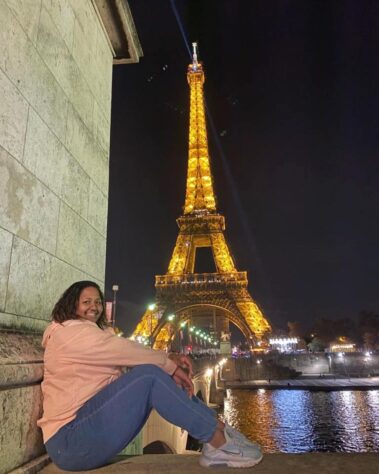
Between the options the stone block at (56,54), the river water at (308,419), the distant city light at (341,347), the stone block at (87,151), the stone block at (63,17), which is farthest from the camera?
the distant city light at (341,347)

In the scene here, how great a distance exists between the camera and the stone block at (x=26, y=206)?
8.77ft

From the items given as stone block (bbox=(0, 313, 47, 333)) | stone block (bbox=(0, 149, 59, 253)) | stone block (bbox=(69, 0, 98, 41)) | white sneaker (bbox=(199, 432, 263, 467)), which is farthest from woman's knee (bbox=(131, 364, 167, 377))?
stone block (bbox=(69, 0, 98, 41))

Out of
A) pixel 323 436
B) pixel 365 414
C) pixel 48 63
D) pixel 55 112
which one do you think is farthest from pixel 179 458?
pixel 365 414

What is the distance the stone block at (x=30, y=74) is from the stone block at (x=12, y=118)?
0.09 meters

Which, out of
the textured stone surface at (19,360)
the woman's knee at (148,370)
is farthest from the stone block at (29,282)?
the woman's knee at (148,370)

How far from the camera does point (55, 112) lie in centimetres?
356

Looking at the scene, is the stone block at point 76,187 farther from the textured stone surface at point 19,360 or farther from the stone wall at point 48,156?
the textured stone surface at point 19,360

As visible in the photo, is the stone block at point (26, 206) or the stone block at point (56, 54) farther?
the stone block at point (56, 54)

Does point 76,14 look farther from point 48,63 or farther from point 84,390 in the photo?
point 84,390

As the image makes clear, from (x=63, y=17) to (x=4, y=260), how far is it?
268cm

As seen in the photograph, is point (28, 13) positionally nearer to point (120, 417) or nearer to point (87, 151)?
point (87, 151)

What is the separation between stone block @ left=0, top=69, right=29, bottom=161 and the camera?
8.87 ft

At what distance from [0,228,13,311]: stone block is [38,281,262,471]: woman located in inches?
16.5

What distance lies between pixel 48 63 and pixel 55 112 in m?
0.43
